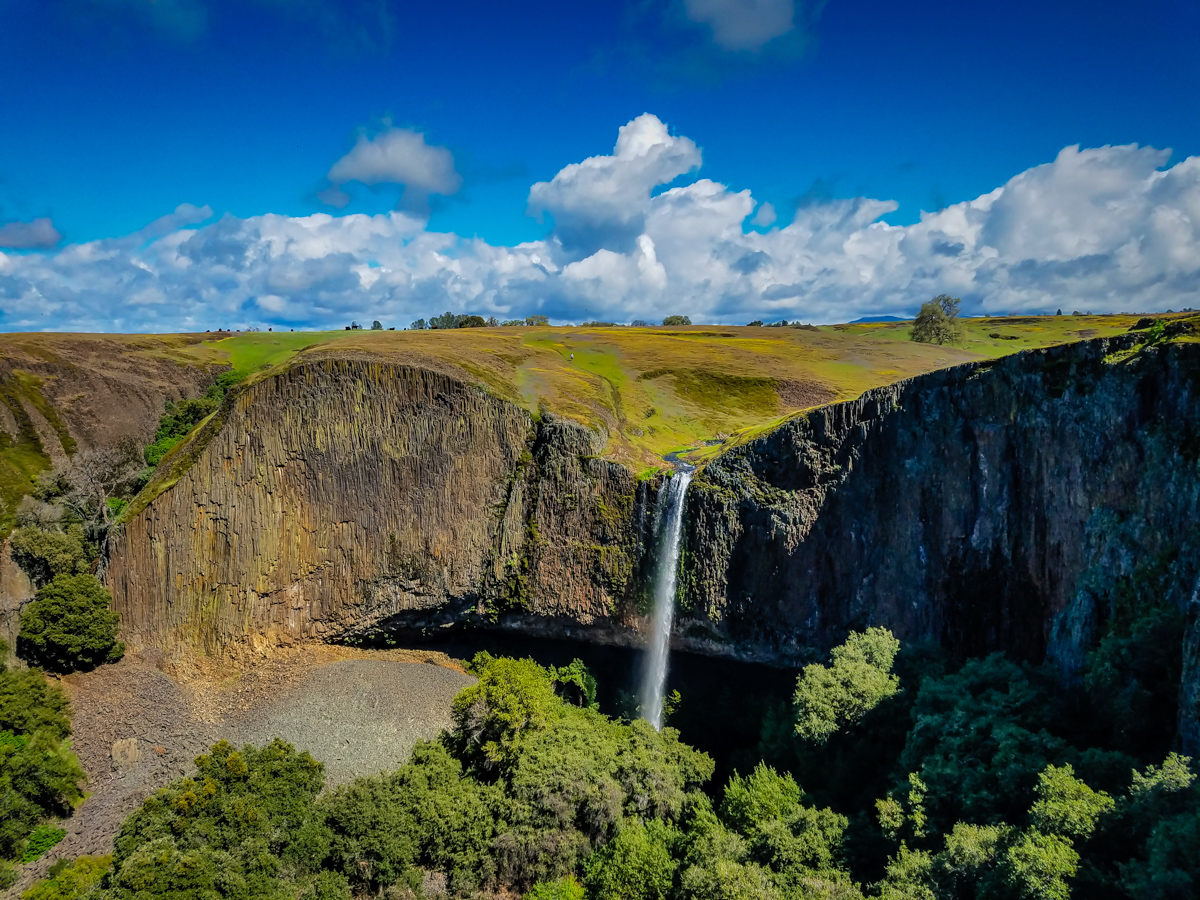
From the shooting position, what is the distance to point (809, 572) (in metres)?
27.8

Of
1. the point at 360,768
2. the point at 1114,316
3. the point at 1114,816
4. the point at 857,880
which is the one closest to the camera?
the point at 1114,816

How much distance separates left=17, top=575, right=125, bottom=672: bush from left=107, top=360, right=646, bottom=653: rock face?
114cm

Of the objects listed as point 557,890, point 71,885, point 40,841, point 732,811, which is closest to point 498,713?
point 557,890

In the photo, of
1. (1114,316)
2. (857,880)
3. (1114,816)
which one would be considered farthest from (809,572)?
(1114,316)

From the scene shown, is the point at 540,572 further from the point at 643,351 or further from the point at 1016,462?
the point at 643,351

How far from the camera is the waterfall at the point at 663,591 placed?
99.9 ft

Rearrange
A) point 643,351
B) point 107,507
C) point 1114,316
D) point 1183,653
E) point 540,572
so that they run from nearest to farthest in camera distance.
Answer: point 1183,653, point 540,572, point 107,507, point 643,351, point 1114,316

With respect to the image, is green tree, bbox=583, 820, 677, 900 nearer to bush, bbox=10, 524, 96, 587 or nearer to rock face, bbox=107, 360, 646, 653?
rock face, bbox=107, 360, 646, 653

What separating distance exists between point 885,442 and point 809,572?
6.81 meters

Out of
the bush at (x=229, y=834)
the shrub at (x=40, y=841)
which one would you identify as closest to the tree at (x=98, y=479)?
the shrub at (x=40, y=841)

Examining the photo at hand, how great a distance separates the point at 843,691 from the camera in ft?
66.6

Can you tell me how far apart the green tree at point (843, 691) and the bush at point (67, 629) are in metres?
32.9

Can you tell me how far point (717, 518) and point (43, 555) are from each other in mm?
34896

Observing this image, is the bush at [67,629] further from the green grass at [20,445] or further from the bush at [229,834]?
the bush at [229,834]
